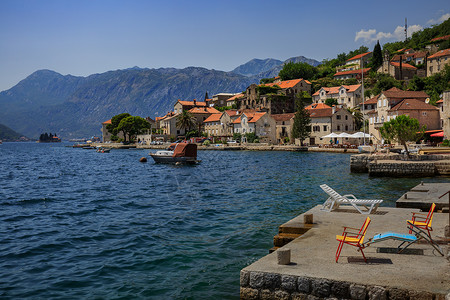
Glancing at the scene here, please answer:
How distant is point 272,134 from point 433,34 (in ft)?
282

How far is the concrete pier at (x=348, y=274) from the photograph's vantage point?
6.99 m

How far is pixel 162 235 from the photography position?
15.6 meters

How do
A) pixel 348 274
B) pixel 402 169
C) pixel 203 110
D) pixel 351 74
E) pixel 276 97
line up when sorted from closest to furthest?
pixel 348 274
pixel 402 169
pixel 276 97
pixel 351 74
pixel 203 110

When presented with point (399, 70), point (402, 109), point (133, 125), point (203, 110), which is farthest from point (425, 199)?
point (133, 125)

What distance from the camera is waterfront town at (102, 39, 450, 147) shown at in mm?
73812

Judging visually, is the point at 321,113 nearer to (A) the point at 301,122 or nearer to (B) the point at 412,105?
(A) the point at 301,122

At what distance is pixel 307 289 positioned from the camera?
7.50 m

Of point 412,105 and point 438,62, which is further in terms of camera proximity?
point 438,62

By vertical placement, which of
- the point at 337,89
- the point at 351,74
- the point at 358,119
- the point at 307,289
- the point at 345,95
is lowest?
the point at 307,289

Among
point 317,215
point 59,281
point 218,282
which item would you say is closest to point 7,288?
point 59,281

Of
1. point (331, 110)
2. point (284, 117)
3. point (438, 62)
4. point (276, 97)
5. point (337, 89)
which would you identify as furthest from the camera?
point (276, 97)

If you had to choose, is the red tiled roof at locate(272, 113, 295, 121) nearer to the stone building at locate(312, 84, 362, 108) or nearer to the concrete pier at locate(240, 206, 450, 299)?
the stone building at locate(312, 84, 362, 108)

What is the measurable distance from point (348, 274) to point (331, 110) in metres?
90.1

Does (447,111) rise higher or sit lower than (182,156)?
higher
